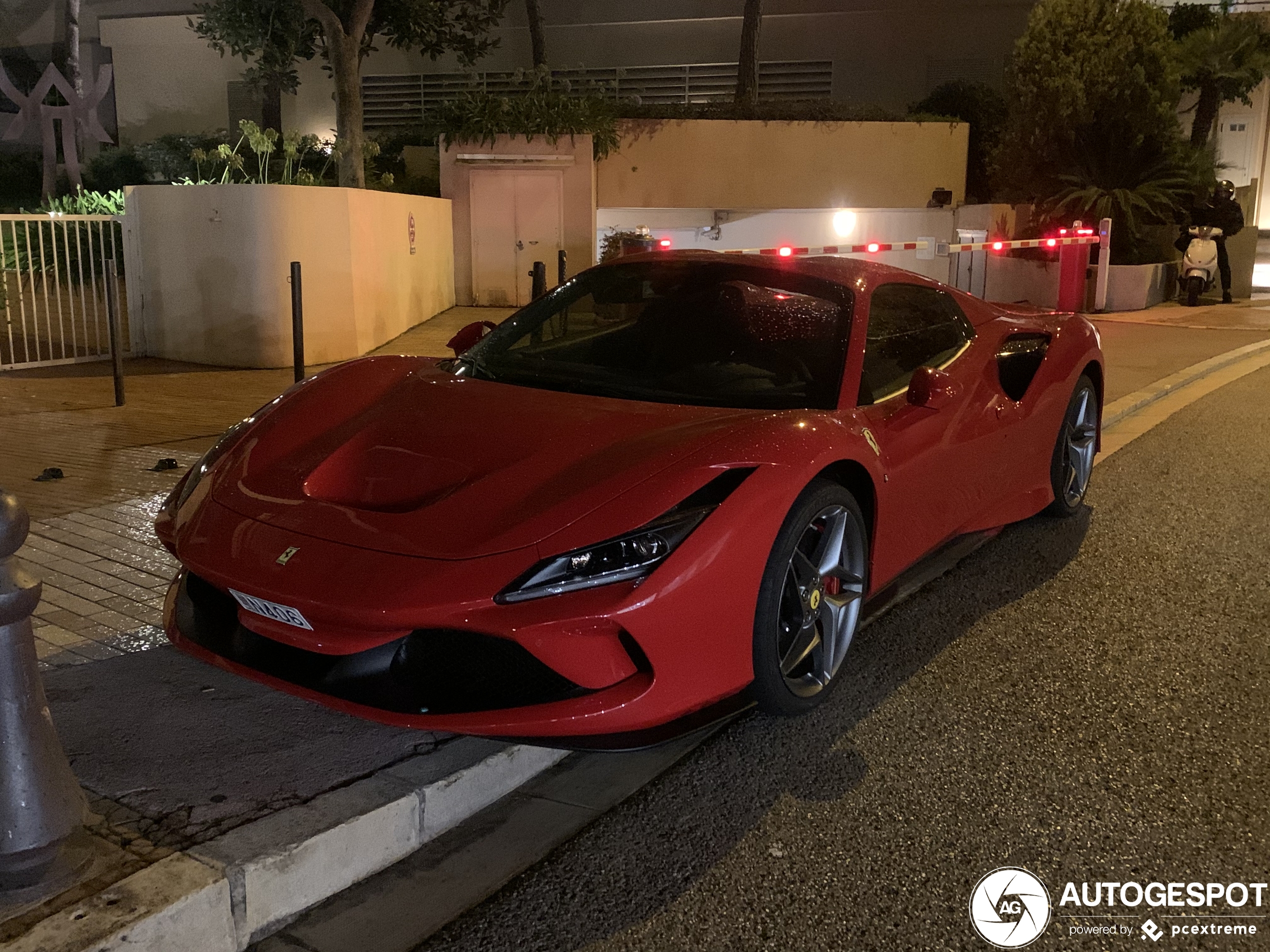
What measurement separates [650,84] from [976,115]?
23.4ft

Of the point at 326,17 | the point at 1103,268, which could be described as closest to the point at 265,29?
the point at 326,17

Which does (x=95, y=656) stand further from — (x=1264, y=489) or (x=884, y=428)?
(x=1264, y=489)

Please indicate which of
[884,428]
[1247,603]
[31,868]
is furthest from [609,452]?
[1247,603]

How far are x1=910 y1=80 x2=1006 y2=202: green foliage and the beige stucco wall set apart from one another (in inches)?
32.8

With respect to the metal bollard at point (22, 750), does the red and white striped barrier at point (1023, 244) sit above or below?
above

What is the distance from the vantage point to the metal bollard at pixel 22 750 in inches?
90.7

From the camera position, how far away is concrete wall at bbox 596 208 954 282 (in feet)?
67.3

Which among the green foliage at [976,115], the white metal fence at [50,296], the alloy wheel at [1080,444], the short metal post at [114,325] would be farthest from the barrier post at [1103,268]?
the short metal post at [114,325]

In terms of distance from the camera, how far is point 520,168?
17875mm

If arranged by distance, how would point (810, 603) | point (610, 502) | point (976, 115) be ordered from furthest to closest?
point (976, 115)
point (810, 603)
point (610, 502)

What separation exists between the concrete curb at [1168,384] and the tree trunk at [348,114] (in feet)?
32.4

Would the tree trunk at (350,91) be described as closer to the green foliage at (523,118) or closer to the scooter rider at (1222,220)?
the green foliage at (523,118)

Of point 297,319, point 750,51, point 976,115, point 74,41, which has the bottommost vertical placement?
point 297,319

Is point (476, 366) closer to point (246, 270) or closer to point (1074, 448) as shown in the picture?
point (1074, 448)
